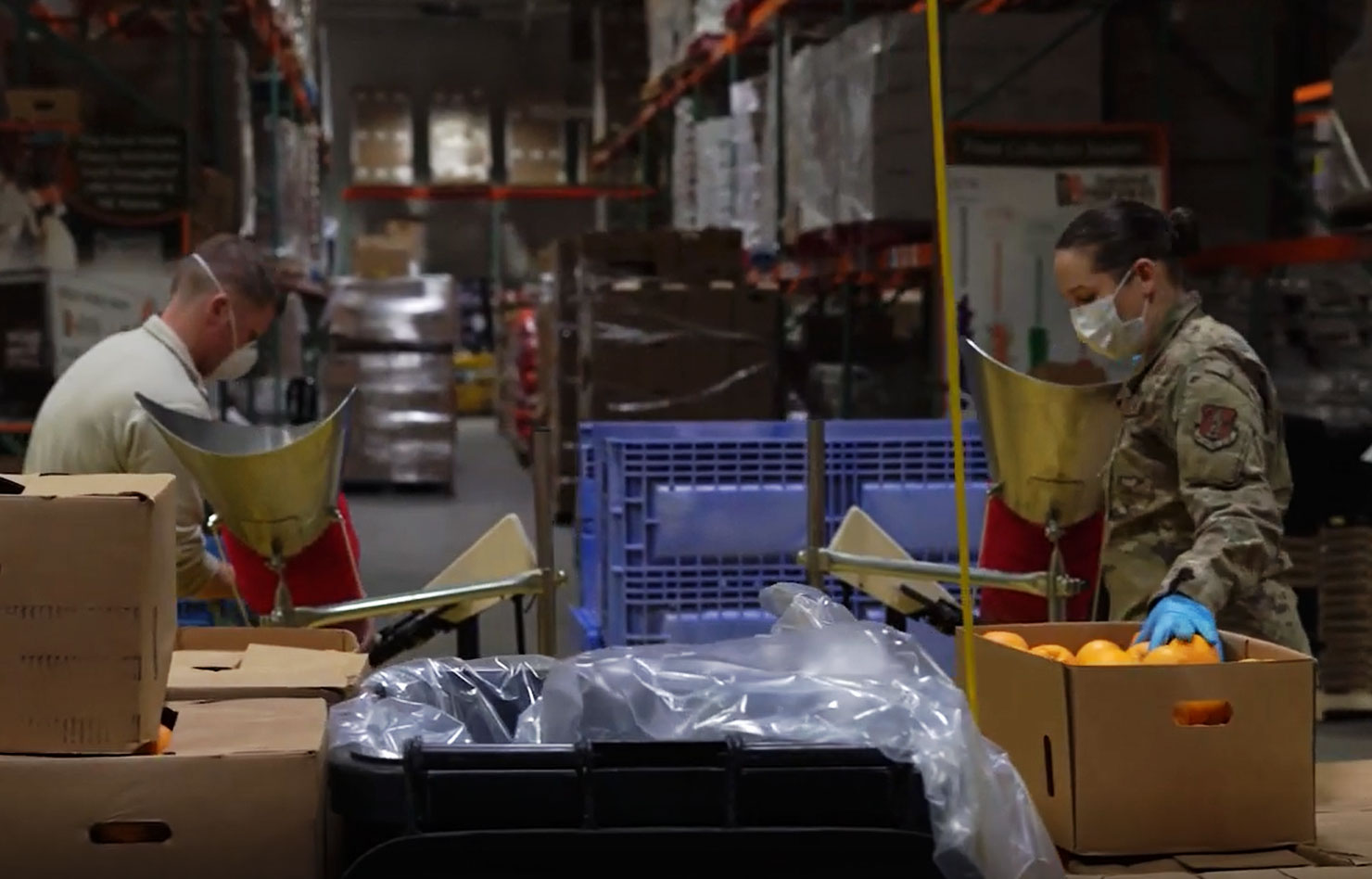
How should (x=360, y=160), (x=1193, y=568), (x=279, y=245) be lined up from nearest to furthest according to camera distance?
1. (x=1193, y=568)
2. (x=279, y=245)
3. (x=360, y=160)

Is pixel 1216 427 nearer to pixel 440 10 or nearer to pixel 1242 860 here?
pixel 1242 860

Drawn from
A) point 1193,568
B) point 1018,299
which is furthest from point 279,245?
point 1193,568

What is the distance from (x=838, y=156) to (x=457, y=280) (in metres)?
14.3

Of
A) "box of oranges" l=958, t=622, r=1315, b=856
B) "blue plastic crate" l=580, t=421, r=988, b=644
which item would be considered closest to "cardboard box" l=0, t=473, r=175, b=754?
"box of oranges" l=958, t=622, r=1315, b=856

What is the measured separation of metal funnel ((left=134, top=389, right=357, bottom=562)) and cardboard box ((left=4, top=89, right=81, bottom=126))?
13.4 feet

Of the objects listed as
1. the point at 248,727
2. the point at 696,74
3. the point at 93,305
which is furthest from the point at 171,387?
the point at 696,74

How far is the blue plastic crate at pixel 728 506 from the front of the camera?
13.1ft

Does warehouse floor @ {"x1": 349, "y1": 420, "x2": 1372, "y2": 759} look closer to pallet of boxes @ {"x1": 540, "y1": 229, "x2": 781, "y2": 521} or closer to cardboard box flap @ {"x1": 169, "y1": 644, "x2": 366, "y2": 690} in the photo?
pallet of boxes @ {"x1": 540, "y1": 229, "x2": 781, "y2": 521}

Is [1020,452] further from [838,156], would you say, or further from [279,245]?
[279,245]

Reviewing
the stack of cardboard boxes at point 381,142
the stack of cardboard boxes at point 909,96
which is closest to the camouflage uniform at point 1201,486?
the stack of cardboard boxes at point 909,96

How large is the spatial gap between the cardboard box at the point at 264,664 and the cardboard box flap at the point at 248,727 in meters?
0.04

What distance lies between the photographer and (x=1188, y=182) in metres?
6.73

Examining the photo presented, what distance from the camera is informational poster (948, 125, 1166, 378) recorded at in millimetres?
6020

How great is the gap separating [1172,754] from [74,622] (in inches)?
48.1
